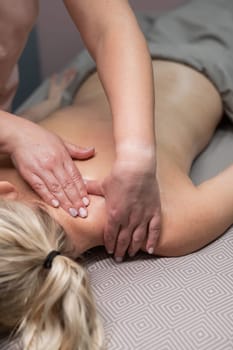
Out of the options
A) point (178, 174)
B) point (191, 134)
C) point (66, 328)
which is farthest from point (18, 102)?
point (66, 328)

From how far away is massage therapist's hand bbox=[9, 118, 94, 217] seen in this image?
3.73 ft

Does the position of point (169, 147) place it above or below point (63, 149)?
below

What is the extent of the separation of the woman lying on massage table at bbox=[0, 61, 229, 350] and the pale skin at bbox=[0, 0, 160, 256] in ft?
0.11

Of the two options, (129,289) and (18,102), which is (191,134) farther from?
(18,102)

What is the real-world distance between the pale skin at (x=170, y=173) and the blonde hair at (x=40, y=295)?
150 millimetres

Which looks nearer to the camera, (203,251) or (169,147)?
(203,251)

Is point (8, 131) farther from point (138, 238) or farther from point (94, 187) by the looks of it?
point (138, 238)

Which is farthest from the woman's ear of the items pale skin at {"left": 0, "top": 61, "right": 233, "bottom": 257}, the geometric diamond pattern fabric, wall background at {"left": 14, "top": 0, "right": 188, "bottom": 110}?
wall background at {"left": 14, "top": 0, "right": 188, "bottom": 110}

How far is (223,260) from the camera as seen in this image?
1205 millimetres

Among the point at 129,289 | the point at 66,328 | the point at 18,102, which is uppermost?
the point at 66,328

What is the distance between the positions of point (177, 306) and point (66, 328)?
235mm

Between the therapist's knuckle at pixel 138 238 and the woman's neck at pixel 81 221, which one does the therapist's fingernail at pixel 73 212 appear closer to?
the woman's neck at pixel 81 221

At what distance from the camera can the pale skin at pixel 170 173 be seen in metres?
1.17

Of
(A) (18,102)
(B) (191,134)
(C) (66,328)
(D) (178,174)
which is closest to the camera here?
(C) (66,328)
